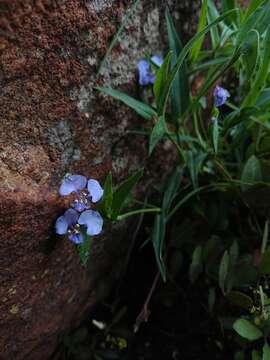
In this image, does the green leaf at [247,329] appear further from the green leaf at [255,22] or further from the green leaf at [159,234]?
the green leaf at [255,22]

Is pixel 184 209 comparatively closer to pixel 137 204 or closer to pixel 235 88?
pixel 137 204

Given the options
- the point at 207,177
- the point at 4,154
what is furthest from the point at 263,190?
the point at 4,154

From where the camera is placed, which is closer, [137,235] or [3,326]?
[3,326]

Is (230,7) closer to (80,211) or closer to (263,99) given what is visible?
(263,99)

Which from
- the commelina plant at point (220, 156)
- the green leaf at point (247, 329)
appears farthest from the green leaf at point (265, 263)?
the green leaf at point (247, 329)

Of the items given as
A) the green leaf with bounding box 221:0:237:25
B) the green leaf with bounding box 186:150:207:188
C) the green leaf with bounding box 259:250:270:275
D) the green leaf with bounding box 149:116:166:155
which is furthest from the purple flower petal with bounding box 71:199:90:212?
the green leaf with bounding box 221:0:237:25

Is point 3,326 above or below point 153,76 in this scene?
below

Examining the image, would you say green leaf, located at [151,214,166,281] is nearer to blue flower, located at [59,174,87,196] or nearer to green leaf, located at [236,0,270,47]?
blue flower, located at [59,174,87,196]

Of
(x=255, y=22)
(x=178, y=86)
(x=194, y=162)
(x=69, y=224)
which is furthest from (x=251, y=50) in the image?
(x=69, y=224)
